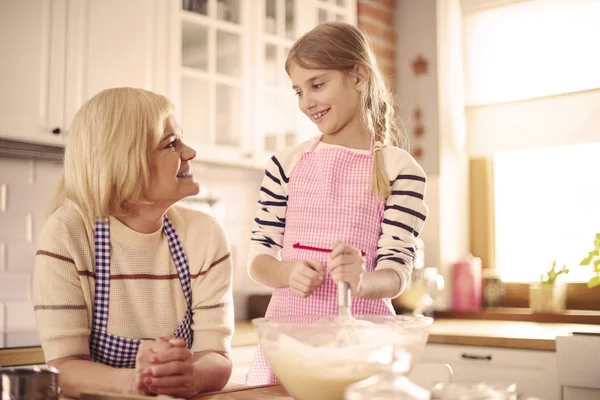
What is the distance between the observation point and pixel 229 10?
10.1 feet

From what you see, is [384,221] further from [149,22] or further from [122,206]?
[149,22]

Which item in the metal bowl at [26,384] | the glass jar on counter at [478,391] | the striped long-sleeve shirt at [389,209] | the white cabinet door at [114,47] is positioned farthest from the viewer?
the white cabinet door at [114,47]

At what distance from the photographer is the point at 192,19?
2.88m

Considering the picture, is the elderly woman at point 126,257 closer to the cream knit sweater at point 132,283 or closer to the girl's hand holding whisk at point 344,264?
the cream knit sweater at point 132,283

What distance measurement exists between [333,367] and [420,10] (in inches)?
128

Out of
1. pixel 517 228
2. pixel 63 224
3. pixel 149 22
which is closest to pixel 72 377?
pixel 63 224

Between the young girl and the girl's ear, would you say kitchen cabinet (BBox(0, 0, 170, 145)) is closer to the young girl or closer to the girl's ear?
the young girl

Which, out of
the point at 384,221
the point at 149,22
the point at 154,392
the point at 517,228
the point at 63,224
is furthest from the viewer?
the point at 517,228

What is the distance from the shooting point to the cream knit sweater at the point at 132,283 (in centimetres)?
125

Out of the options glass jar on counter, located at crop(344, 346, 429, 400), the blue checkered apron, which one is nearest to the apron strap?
the blue checkered apron

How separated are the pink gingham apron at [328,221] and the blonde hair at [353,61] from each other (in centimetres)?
4

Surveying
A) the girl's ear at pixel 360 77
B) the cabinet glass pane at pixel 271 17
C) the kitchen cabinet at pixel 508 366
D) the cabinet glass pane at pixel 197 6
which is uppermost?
the cabinet glass pane at pixel 271 17

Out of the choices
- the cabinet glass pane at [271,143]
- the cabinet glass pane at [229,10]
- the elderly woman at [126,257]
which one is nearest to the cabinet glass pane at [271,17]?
the cabinet glass pane at [229,10]

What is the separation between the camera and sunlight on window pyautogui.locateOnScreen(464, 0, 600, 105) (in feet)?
11.4
